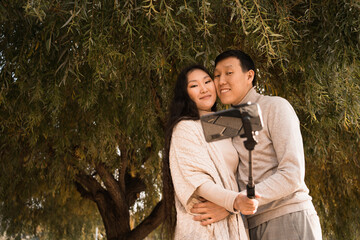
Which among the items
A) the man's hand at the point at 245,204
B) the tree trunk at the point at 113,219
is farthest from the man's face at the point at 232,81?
the tree trunk at the point at 113,219

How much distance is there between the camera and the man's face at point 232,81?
2270 millimetres

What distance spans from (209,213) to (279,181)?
0.34 m

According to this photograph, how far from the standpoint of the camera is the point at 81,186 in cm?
758

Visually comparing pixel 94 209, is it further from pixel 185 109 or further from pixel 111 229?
pixel 185 109

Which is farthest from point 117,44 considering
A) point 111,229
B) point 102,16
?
point 111,229

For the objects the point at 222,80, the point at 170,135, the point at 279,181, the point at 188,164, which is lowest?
the point at 279,181

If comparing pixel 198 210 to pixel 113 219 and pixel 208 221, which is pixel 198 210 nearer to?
pixel 208 221

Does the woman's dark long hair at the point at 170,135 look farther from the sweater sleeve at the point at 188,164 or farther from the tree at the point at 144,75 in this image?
the tree at the point at 144,75

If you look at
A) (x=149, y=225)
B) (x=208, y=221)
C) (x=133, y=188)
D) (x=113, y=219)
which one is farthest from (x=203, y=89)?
(x=133, y=188)

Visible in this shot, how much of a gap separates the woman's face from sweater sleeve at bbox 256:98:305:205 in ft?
1.29

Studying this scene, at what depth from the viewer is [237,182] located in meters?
2.11

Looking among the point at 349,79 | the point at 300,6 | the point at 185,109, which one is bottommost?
the point at 185,109

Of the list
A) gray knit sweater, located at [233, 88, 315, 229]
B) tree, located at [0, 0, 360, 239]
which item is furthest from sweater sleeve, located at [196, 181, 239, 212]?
tree, located at [0, 0, 360, 239]

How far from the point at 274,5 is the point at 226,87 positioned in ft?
2.41
